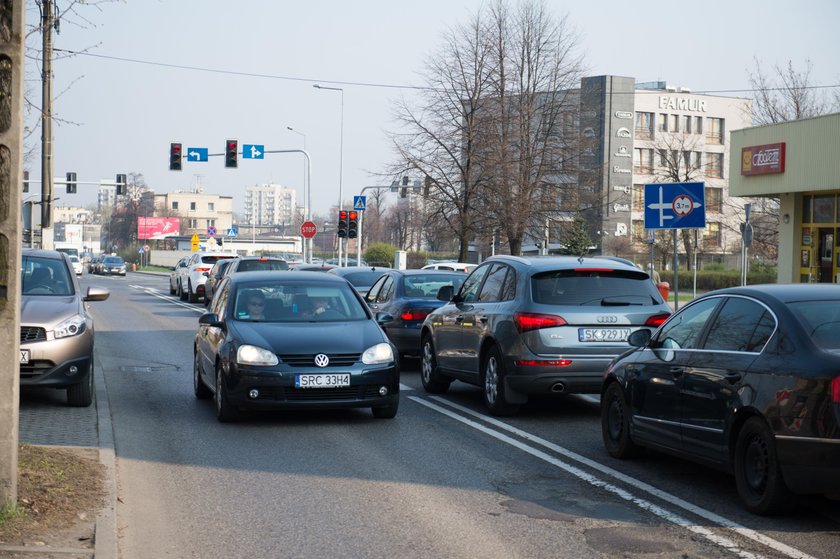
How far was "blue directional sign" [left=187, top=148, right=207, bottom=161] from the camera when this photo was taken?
147ft

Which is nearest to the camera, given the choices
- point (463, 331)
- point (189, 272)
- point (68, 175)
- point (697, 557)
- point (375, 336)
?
point (697, 557)

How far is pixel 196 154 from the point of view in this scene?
4484cm

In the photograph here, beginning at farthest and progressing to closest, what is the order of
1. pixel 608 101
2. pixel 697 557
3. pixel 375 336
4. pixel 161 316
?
pixel 608 101 → pixel 161 316 → pixel 375 336 → pixel 697 557

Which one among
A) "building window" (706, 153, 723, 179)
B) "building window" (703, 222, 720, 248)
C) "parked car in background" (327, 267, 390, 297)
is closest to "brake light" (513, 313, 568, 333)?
"parked car in background" (327, 267, 390, 297)

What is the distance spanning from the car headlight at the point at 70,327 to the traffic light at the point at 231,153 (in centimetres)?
3087

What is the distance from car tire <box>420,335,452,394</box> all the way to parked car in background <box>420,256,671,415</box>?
1499 millimetres

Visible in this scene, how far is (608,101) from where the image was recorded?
93.8 meters

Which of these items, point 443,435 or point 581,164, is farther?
point 581,164

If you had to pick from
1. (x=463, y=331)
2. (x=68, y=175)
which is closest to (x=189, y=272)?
(x=68, y=175)

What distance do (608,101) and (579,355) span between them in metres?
85.7

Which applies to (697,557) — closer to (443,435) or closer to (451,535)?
(451,535)

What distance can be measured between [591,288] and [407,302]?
17.7 ft

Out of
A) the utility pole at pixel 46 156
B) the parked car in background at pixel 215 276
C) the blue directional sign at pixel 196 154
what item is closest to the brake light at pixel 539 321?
the utility pole at pixel 46 156

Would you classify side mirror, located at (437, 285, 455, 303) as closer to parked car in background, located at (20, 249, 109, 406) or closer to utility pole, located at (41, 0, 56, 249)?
parked car in background, located at (20, 249, 109, 406)
